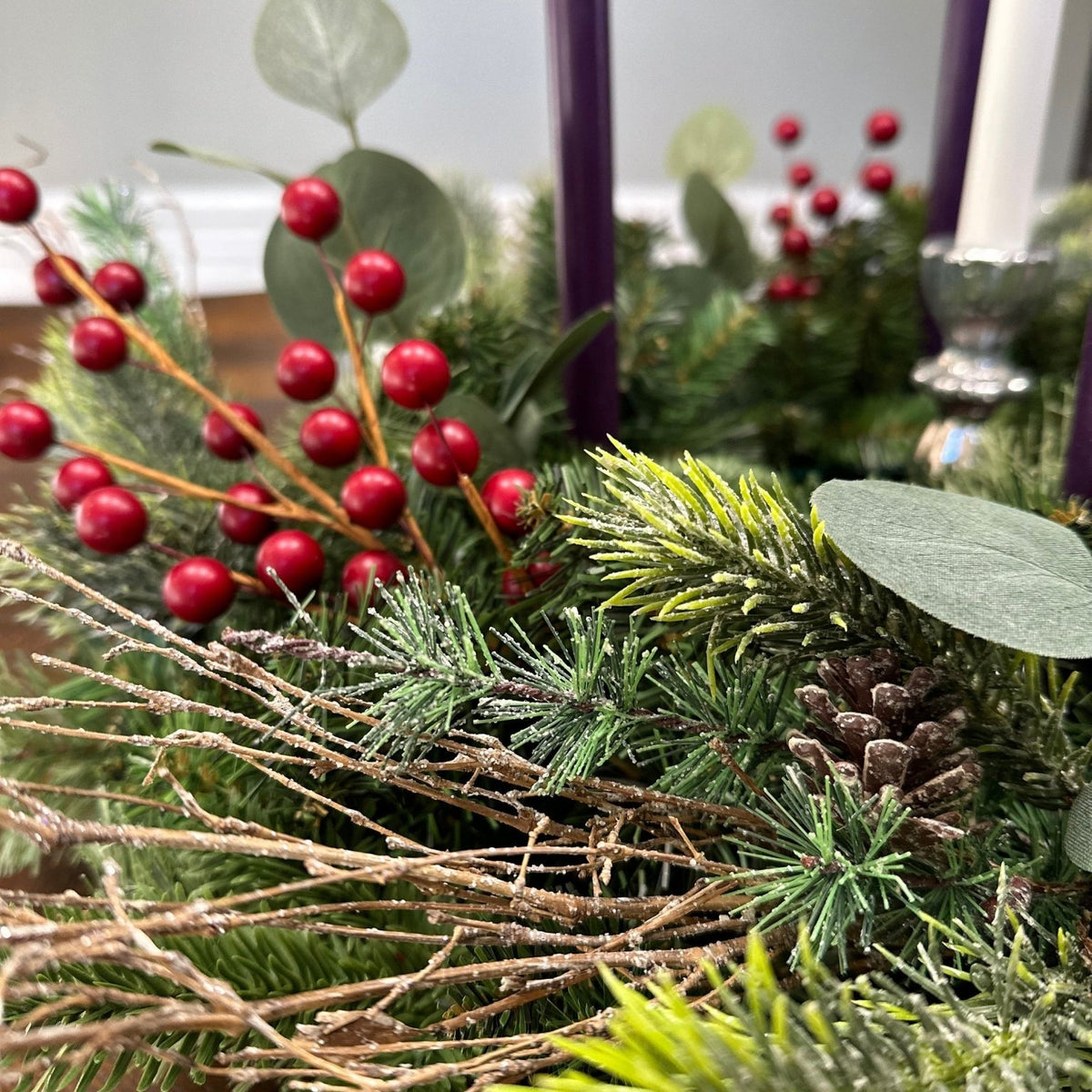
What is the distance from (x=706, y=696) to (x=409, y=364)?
119 mm

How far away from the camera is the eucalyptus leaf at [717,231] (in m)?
0.50

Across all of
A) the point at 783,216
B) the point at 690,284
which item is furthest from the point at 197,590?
the point at 783,216

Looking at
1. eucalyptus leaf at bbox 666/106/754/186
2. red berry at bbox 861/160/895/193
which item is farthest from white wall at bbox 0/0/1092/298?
red berry at bbox 861/160/895/193

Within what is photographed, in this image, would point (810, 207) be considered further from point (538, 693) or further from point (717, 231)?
point (538, 693)

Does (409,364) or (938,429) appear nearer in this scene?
(409,364)

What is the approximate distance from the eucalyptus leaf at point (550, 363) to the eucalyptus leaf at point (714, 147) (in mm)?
332

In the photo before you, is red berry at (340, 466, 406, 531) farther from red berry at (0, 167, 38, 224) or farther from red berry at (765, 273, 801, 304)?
red berry at (765, 273, 801, 304)

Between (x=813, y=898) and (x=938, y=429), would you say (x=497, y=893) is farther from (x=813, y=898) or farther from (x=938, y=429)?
(x=938, y=429)

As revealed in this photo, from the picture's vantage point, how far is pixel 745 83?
1394mm

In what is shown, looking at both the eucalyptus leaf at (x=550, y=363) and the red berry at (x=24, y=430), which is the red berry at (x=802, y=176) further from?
the red berry at (x=24, y=430)

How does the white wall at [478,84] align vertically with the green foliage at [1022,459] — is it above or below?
above

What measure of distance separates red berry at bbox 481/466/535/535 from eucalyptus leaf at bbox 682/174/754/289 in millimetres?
314

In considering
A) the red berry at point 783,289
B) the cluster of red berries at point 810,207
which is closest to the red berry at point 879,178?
the cluster of red berries at point 810,207

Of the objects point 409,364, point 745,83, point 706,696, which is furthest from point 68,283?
point 745,83
